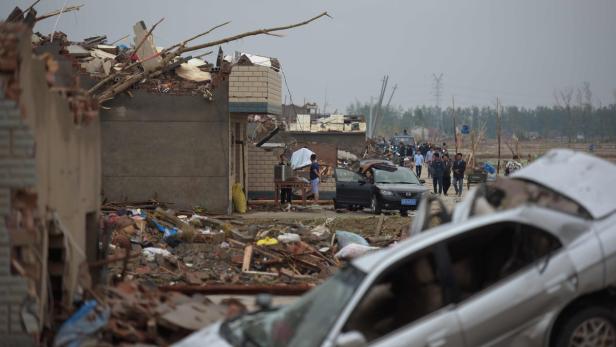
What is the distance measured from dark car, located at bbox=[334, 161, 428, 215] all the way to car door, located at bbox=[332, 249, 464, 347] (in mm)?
21453

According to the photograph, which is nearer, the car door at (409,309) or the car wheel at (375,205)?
the car door at (409,309)

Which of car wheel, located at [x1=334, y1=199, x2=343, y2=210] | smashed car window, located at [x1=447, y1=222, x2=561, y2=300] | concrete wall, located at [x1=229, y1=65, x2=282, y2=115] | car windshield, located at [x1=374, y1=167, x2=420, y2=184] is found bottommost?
car wheel, located at [x1=334, y1=199, x2=343, y2=210]

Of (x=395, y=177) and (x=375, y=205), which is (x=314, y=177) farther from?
(x=375, y=205)

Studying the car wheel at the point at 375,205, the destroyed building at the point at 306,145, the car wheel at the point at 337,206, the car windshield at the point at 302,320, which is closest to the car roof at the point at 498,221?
the car windshield at the point at 302,320

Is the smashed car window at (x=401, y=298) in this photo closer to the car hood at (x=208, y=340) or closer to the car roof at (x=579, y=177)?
the car hood at (x=208, y=340)

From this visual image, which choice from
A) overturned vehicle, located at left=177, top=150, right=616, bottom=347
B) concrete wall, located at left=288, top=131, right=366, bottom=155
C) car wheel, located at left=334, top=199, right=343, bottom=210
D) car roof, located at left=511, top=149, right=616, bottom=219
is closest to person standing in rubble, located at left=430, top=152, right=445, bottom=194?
car wheel, located at left=334, top=199, right=343, bottom=210

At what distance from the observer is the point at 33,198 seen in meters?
9.47

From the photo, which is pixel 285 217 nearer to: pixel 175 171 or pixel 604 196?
pixel 175 171

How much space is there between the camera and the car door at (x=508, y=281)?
7.61 metres

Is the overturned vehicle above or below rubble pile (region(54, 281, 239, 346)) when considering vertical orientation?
above

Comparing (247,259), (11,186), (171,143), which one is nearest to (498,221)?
(11,186)

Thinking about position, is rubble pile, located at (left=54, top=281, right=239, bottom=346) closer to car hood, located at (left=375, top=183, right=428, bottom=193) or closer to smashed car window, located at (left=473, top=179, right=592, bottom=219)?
smashed car window, located at (left=473, top=179, right=592, bottom=219)

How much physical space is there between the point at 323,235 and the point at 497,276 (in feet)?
44.9

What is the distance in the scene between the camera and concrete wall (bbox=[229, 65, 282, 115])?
93.1 ft
